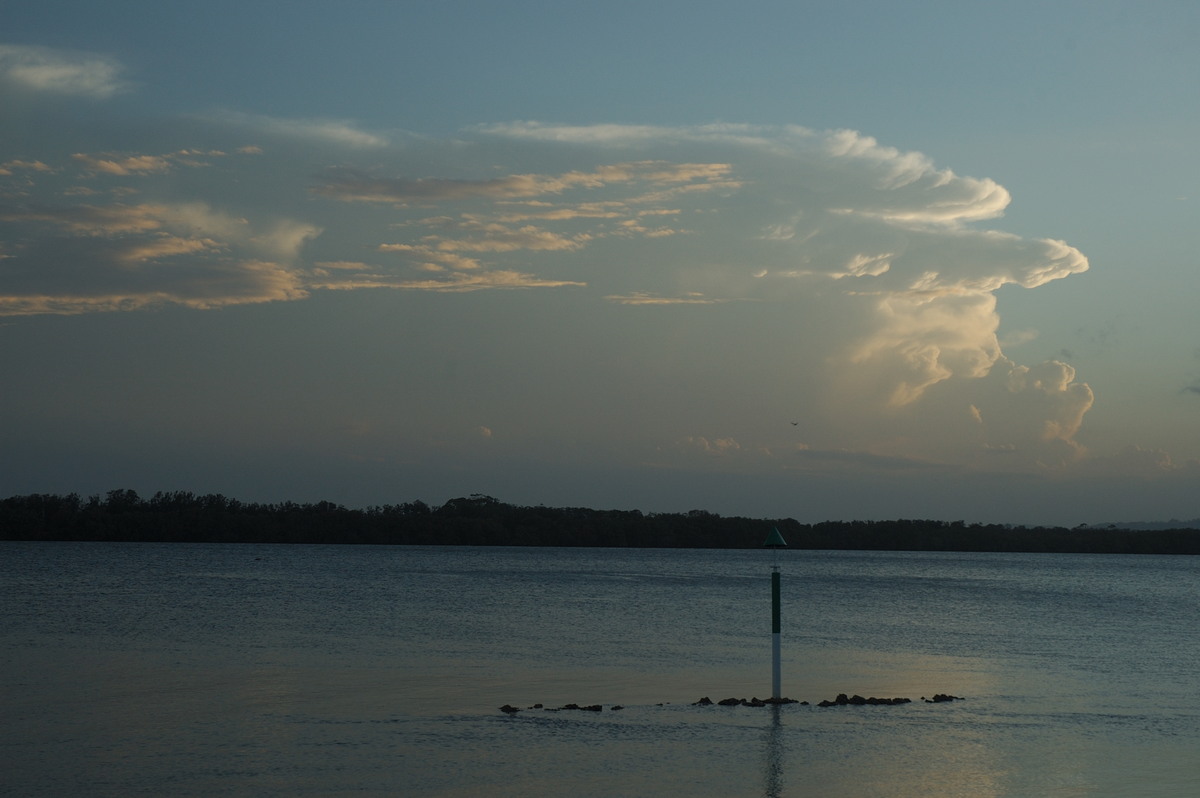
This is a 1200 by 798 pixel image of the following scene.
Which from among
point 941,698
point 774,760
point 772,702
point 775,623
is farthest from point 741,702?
point 774,760

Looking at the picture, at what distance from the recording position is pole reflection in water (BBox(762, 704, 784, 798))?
13.8 m

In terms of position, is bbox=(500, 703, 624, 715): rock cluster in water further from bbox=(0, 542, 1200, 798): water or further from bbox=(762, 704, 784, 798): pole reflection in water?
bbox=(762, 704, 784, 798): pole reflection in water

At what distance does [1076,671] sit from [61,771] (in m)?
21.8

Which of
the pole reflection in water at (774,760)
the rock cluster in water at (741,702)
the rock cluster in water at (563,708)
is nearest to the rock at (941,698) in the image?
the rock cluster in water at (741,702)

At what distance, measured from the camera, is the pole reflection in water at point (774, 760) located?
1381cm

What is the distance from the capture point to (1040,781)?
14367 mm

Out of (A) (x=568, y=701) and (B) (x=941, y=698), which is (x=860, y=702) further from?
(A) (x=568, y=701)

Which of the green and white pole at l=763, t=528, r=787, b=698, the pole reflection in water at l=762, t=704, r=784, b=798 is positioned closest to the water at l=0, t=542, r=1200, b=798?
the pole reflection in water at l=762, t=704, r=784, b=798

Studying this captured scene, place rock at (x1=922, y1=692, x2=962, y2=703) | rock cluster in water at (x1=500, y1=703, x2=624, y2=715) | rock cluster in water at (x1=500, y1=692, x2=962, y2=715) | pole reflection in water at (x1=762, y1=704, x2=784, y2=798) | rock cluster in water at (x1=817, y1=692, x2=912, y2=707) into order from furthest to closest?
rock at (x1=922, y1=692, x2=962, y2=703) → rock cluster in water at (x1=817, y1=692, x2=912, y2=707) → rock cluster in water at (x1=500, y1=692, x2=962, y2=715) → rock cluster in water at (x1=500, y1=703, x2=624, y2=715) → pole reflection in water at (x1=762, y1=704, x2=784, y2=798)

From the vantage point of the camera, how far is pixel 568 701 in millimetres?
20359

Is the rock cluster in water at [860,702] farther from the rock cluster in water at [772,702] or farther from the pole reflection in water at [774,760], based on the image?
the pole reflection in water at [774,760]

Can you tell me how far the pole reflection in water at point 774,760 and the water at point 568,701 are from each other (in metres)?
0.06

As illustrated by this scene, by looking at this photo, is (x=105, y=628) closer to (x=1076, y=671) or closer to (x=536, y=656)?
(x=536, y=656)

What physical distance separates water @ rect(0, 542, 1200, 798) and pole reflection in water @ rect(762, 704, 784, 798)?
0.18 feet
